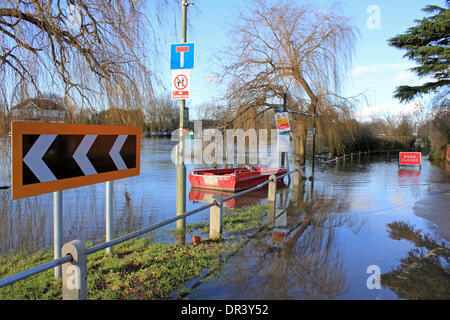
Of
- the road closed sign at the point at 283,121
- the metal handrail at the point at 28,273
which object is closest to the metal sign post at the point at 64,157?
the metal handrail at the point at 28,273

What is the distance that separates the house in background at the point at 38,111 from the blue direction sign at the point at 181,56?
6.85 feet

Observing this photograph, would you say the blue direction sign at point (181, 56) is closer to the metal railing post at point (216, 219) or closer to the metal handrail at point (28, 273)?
the metal railing post at point (216, 219)

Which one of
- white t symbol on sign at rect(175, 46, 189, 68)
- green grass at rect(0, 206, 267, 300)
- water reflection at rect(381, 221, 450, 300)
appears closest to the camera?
green grass at rect(0, 206, 267, 300)

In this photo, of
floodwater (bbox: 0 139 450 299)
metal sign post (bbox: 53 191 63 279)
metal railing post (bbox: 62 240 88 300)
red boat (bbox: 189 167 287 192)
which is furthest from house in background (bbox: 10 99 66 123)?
red boat (bbox: 189 167 287 192)

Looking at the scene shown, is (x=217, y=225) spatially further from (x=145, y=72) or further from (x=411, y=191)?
(x=411, y=191)

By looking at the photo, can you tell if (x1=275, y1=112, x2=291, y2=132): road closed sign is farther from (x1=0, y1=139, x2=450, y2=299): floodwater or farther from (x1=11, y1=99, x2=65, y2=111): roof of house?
(x1=11, y1=99, x2=65, y2=111): roof of house

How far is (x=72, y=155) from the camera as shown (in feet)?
12.4

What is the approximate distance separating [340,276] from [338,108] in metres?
15.5

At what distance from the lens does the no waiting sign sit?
20.4 feet

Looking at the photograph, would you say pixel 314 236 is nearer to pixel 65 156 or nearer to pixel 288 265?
pixel 288 265

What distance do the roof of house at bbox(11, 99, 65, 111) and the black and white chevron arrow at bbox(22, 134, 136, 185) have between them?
56.5 inches

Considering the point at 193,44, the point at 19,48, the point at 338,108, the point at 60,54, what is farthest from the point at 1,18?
the point at 338,108

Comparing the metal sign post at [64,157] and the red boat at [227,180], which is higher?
the metal sign post at [64,157]

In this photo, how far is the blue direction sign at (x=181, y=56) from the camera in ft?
20.1
